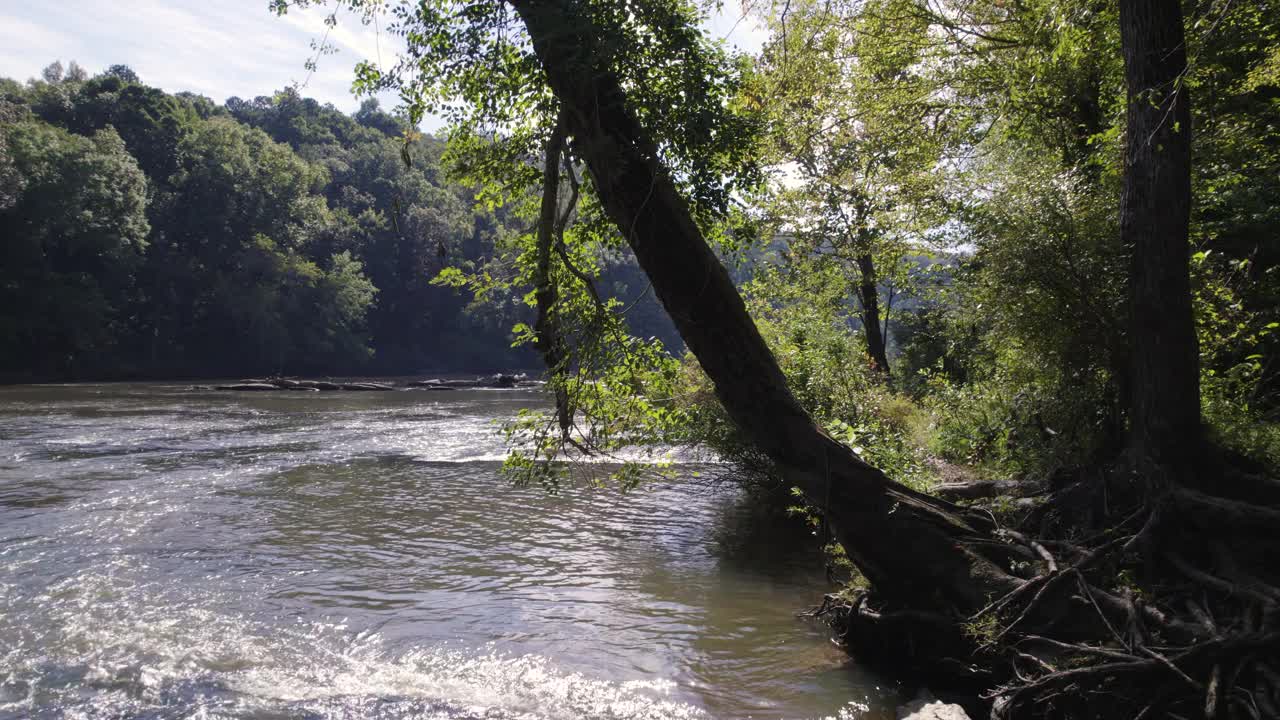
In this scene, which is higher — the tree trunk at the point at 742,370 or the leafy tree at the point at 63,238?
the leafy tree at the point at 63,238

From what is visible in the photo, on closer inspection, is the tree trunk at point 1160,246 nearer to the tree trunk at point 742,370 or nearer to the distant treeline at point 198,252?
the tree trunk at point 742,370

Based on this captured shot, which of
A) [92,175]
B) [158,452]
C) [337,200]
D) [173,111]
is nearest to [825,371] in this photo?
[158,452]

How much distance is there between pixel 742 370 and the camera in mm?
5934

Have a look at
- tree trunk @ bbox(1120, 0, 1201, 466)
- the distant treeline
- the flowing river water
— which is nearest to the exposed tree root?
tree trunk @ bbox(1120, 0, 1201, 466)

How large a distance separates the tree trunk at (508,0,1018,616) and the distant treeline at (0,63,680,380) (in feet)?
111

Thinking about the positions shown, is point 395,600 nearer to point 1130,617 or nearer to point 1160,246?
point 1130,617

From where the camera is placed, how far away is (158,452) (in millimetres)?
18766

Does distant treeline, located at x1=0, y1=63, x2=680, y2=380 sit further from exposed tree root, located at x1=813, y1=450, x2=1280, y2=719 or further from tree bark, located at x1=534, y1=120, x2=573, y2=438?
exposed tree root, located at x1=813, y1=450, x2=1280, y2=719

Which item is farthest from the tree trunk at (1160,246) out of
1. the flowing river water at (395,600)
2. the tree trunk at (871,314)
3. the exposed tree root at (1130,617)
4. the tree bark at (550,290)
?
the tree trunk at (871,314)

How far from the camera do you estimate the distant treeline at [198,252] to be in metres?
50.9

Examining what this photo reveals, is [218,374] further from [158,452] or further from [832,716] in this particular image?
[832,716]

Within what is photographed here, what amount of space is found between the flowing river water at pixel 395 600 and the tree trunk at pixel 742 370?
1123 mm

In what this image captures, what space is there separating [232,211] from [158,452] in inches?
2127

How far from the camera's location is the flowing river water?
605 cm
